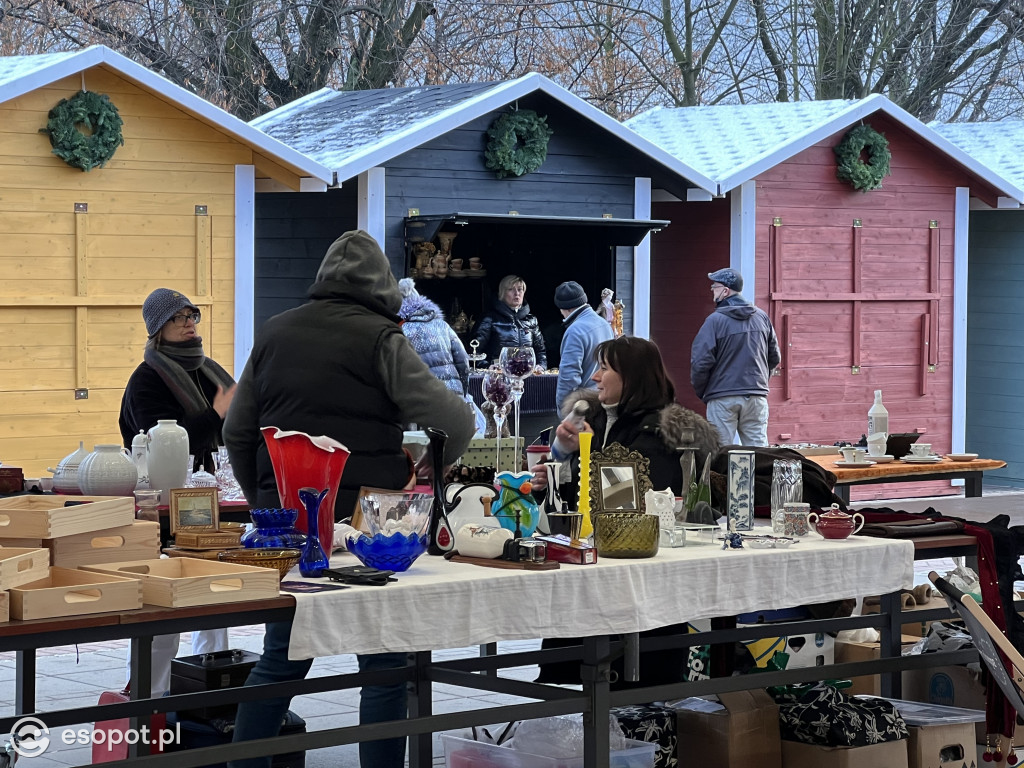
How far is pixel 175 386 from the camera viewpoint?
252 inches

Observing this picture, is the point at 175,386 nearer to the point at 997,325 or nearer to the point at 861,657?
the point at 861,657

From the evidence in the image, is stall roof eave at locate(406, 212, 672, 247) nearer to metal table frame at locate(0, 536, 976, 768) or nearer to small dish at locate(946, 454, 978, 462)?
small dish at locate(946, 454, 978, 462)

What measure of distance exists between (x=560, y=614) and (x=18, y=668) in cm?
240

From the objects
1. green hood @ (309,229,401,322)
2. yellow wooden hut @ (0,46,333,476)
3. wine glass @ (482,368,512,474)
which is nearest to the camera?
green hood @ (309,229,401,322)

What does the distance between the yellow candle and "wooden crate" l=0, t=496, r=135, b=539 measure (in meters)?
1.23

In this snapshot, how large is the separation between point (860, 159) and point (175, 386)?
8452 millimetres

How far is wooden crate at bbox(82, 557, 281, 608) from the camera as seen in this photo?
3.52 meters

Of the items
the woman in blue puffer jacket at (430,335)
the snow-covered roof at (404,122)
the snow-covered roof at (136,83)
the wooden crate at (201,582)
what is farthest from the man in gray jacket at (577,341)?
the wooden crate at (201,582)

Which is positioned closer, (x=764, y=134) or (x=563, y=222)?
(x=563, y=222)

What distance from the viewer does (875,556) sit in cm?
473

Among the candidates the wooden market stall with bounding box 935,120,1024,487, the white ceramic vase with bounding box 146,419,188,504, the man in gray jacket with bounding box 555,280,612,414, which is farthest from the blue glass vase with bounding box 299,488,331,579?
the wooden market stall with bounding box 935,120,1024,487

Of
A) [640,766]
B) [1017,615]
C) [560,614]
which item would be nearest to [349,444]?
[560,614]

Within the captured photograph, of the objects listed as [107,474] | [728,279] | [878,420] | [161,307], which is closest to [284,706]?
[107,474]

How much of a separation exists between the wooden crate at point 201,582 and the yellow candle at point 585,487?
104 cm
